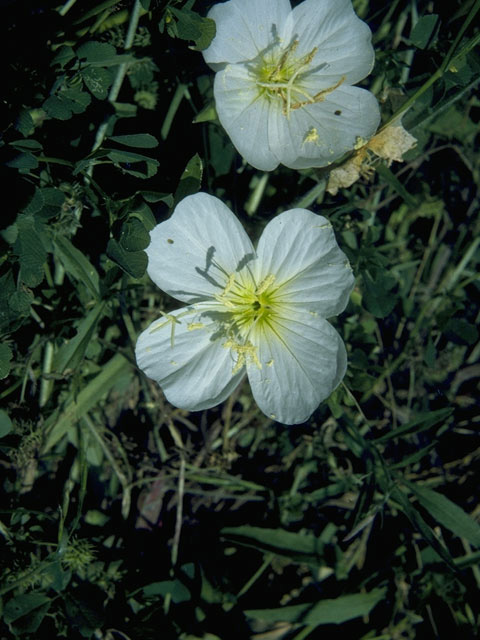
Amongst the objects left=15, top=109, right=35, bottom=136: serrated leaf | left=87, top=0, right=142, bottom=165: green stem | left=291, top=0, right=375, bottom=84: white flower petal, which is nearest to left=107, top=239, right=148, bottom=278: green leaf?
left=87, top=0, right=142, bottom=165: green stem

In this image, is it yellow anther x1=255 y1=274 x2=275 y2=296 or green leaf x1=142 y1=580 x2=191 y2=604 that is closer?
yellow anther x1=255 y1=274 x2=275 y2=296

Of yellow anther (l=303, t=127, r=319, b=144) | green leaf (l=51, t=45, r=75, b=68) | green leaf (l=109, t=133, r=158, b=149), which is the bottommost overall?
green leaf (l=109, t=133, r=158, b=149)

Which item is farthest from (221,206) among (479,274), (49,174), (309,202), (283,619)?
(283,619)

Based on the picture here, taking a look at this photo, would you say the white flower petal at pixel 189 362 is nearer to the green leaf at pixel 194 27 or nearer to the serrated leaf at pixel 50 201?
the serrated leaf at pixel 50 201

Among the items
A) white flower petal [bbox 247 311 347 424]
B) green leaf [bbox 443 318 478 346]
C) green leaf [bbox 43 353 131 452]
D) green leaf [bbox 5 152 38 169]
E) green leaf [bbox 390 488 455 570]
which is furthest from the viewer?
green leaf [bbox 443 318 478 346]

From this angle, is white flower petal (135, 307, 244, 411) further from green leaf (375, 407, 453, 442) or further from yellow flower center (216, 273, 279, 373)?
green leaf (375, 407, 453, 442)
